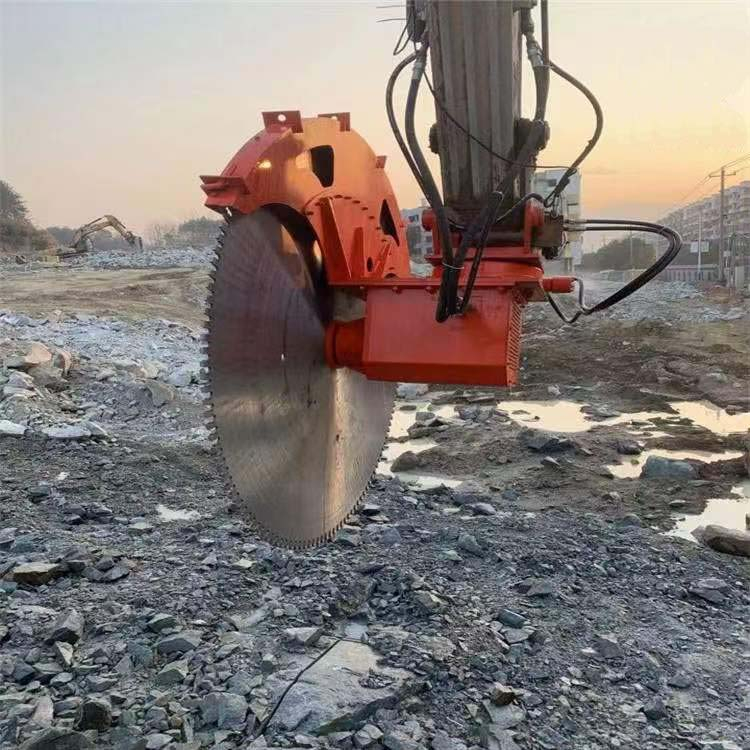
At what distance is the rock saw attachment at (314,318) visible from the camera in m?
2.55

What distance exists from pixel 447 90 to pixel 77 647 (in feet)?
8.32

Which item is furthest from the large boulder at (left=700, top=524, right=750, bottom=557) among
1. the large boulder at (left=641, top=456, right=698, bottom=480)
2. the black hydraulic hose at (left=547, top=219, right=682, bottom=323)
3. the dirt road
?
the dirt road

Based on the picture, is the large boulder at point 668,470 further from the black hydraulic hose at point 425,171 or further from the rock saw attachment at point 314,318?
the black hydraulic hose at point 425,171

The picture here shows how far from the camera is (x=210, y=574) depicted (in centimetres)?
388

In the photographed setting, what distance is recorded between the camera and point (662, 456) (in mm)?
7512

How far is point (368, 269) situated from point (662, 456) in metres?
5.08

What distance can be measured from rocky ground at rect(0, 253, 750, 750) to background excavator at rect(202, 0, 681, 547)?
0.59 m

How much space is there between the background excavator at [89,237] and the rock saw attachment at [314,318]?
95.7 feet

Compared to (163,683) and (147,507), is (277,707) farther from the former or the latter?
(147,507)

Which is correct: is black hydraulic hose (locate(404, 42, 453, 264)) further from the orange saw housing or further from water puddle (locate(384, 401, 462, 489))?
water puddle (locate(384, 401, 462, 489))

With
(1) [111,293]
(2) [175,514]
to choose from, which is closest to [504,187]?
(2) [175,514]

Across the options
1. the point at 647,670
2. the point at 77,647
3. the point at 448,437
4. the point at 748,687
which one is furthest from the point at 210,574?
the point at 448,437

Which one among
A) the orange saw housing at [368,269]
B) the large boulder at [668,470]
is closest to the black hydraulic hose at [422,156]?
the orange saw housing at [368,269]

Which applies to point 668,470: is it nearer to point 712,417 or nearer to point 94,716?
point 712,417
